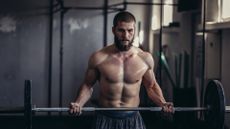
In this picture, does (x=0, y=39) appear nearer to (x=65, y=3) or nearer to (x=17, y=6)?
(x=17, y=6)

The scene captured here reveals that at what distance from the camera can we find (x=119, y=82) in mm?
2918

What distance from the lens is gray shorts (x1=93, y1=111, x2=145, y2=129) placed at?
2.87 metres

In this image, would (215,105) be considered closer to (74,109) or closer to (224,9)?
(74,109)

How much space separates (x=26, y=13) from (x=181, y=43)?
1839 millimetres

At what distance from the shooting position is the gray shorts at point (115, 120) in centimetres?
287

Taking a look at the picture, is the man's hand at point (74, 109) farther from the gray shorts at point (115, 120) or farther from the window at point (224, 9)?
the window at point (224, 9)

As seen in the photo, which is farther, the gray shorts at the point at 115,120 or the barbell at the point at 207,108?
the gray shorts at the point at 115,120

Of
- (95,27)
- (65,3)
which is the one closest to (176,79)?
(95,27)

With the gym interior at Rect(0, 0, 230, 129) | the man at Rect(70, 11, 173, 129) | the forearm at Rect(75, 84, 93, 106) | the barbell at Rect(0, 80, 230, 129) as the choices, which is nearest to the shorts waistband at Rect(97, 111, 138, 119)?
the man at Rect(70, 11, 173, 129)

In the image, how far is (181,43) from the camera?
237 inches

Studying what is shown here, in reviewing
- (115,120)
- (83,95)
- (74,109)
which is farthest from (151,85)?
(74,109)

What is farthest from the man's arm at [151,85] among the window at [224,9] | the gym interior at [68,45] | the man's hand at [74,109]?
the gym interior at [68,45]

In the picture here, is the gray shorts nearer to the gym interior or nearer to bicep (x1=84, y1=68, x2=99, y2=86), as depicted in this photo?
bicep (x1=84, y1=68, x2=99, y2=86)

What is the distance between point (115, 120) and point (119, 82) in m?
0.21
